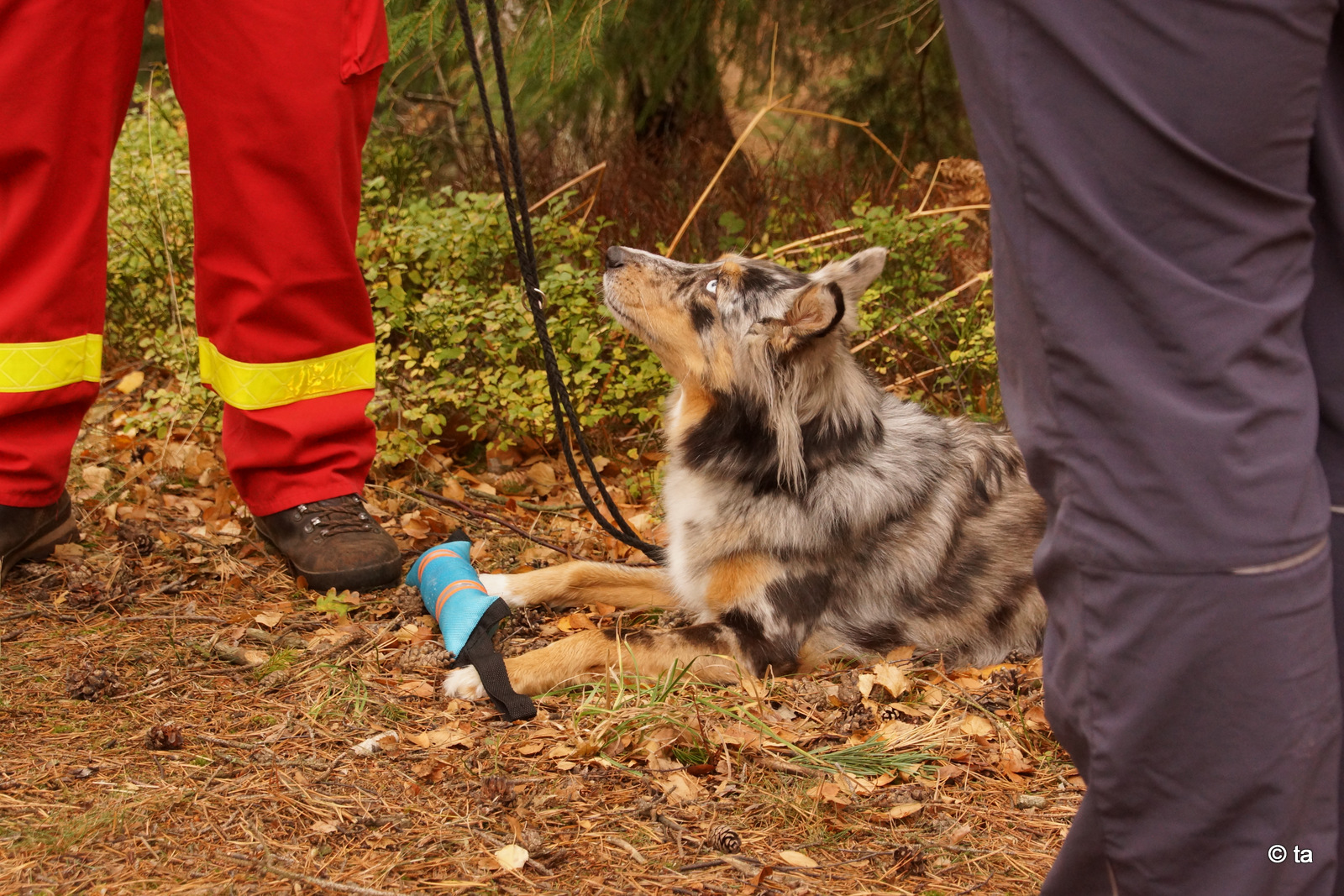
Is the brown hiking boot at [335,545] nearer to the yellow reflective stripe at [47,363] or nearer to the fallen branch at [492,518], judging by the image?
the fallen branch at [492,518]

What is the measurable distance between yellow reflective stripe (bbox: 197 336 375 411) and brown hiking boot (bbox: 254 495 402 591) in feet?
1.27

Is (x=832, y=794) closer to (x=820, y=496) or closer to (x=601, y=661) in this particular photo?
(x=601, y=661)

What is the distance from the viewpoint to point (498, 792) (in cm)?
249

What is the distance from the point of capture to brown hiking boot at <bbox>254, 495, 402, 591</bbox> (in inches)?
148

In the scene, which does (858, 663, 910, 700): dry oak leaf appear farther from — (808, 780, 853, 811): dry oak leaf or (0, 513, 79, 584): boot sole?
(0, 513, 79, 584): boot sole

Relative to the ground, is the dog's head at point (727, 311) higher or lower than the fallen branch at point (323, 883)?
higher

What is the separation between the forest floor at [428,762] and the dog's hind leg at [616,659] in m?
0.07

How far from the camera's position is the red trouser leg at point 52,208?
10.6 feet

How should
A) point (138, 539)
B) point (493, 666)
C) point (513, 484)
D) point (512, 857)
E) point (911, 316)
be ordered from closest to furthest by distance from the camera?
1. point (512, 857)
2. point (493, 666)
3. point (138, 539)
4. point (513, 484)
5. point (911, 316)

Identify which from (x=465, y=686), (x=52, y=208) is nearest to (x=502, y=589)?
(x=465, y=686)

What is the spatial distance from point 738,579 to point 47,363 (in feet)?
7.40

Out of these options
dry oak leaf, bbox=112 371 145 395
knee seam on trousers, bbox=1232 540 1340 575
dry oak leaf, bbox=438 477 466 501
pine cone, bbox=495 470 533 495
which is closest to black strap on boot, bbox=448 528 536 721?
dry oak leaf, bbox=438 477 466 501

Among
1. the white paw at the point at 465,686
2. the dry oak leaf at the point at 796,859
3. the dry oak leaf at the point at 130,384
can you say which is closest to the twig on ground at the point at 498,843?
the dry oak leaf at the point at 796,859

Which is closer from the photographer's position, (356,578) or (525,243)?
(356,578)
